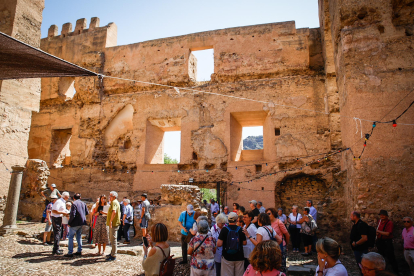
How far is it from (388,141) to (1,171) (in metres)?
9.80

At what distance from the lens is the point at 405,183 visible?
693 cm

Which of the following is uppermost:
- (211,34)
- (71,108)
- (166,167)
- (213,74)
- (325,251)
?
(211,34)

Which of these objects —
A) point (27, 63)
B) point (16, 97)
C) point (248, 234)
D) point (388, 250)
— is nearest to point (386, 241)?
point (388, 250)

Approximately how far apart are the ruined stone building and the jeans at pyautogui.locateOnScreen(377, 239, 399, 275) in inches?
82.1

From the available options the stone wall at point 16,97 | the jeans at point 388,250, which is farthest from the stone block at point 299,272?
the stone wall at point 16,97

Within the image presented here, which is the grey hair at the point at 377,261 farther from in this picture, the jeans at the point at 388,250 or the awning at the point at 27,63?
the awning at the point at 27,63

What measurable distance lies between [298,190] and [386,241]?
6.27 metres

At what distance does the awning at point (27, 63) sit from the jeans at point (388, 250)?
6369 millimetres

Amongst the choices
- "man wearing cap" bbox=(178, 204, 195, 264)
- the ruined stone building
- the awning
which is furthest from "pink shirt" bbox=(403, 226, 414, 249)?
the awning

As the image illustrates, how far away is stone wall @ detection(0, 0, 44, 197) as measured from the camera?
8.01 meters

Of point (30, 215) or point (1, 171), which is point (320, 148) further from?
point (30, 215)

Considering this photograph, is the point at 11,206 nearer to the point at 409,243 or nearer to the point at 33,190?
the point at 33,190

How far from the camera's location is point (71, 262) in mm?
5867

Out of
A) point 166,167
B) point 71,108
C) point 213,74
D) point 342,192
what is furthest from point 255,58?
point 71,108
